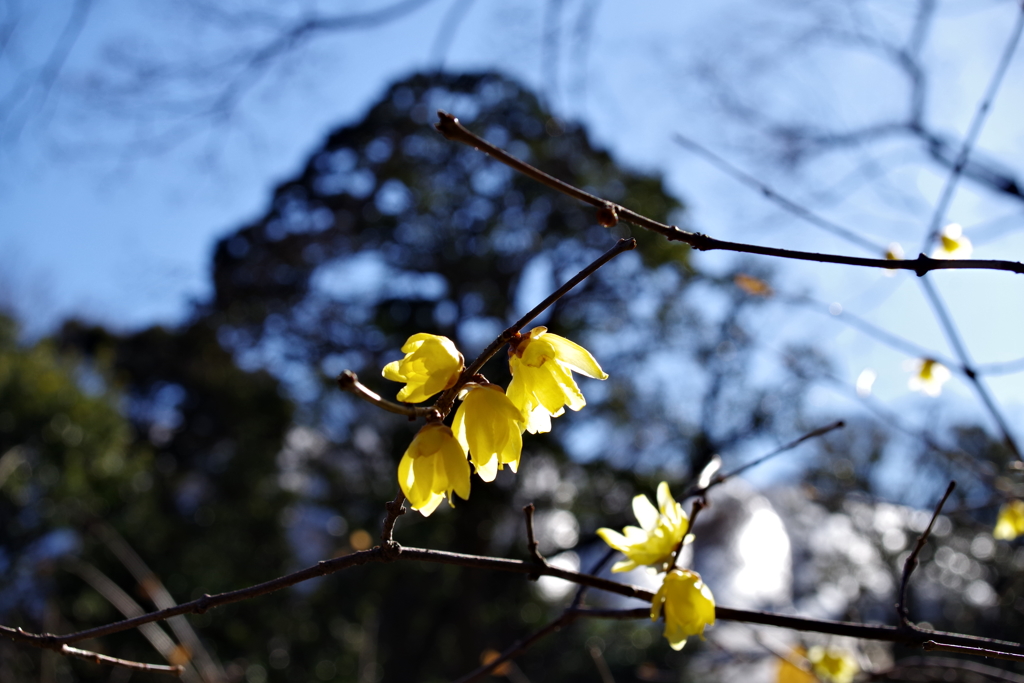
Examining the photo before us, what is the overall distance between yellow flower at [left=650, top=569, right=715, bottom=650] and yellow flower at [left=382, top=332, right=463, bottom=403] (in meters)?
0.28

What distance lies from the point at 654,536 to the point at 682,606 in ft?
0.26

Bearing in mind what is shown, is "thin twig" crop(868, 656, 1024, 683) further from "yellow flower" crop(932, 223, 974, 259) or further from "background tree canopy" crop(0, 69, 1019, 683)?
"background tree canopy" crop(0, 69, 1019, 683)

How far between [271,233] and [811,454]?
5193mm

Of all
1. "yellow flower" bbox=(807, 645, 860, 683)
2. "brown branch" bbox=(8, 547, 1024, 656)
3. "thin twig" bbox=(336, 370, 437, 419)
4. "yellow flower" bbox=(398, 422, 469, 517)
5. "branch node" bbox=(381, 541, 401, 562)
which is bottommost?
"yellow flower" bbox=(807, 645, 860, 683)

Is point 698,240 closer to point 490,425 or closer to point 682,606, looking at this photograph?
point 490,425

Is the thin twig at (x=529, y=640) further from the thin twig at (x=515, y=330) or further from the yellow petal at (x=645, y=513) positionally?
the thin twig at (x=515, y=330)

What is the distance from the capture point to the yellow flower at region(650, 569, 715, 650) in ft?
1.92

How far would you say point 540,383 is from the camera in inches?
20.7

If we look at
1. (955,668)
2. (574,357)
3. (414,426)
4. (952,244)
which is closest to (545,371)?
(574,357)

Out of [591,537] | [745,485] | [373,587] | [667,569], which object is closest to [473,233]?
[591,537]

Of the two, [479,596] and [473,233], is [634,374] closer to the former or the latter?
[473,233]

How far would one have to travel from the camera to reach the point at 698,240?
435 mm

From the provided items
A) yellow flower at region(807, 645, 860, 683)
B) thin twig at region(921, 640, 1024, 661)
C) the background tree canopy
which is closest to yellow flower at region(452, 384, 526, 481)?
thin twig at region(921, 640, 1024, 661)

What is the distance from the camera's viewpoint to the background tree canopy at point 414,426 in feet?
15.8
